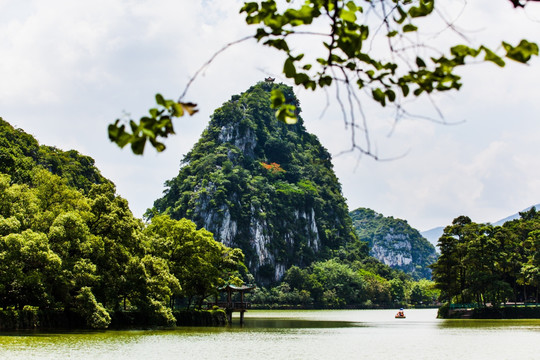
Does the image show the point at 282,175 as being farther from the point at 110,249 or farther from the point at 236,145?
the point at 110,249

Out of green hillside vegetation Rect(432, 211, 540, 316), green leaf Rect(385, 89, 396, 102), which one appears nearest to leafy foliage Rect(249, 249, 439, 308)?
green hillside vegetation Rect(432, 211, 540, 316)

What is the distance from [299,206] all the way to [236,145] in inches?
1051

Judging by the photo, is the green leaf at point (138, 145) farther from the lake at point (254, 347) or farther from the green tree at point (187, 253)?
the green tree at point (187, 253)

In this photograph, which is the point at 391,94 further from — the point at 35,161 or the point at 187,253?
the point at 35,161

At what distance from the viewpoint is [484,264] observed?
56.7 metres

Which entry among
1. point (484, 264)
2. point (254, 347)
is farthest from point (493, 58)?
point (484, 264)

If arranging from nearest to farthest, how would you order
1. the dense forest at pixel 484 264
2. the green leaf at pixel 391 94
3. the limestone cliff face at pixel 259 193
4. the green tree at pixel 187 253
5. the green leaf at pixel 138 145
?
the green leaf at pixel 138 145 → the green leaf at pixel 391 94 → the green tree at pixel 187 253 → the dense forest at pixel 484 264 → the limestone cliff face at pixel 259 193

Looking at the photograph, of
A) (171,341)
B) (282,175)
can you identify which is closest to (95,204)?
(171,341)

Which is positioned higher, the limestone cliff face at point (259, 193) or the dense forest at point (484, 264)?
the limestone cliff face at point (259, 193)

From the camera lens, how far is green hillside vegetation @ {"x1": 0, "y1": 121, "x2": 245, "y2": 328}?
2731cm

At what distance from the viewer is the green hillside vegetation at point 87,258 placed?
1075 inches

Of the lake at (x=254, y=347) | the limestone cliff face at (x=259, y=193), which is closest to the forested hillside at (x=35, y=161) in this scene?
the lake at (x=254, y=347)

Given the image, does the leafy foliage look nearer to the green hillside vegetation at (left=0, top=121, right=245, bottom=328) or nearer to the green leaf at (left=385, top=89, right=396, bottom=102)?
the green hillside vegetation at (left=0, top=121, right=245, bottom=328)

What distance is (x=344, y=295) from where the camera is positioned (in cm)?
12250
